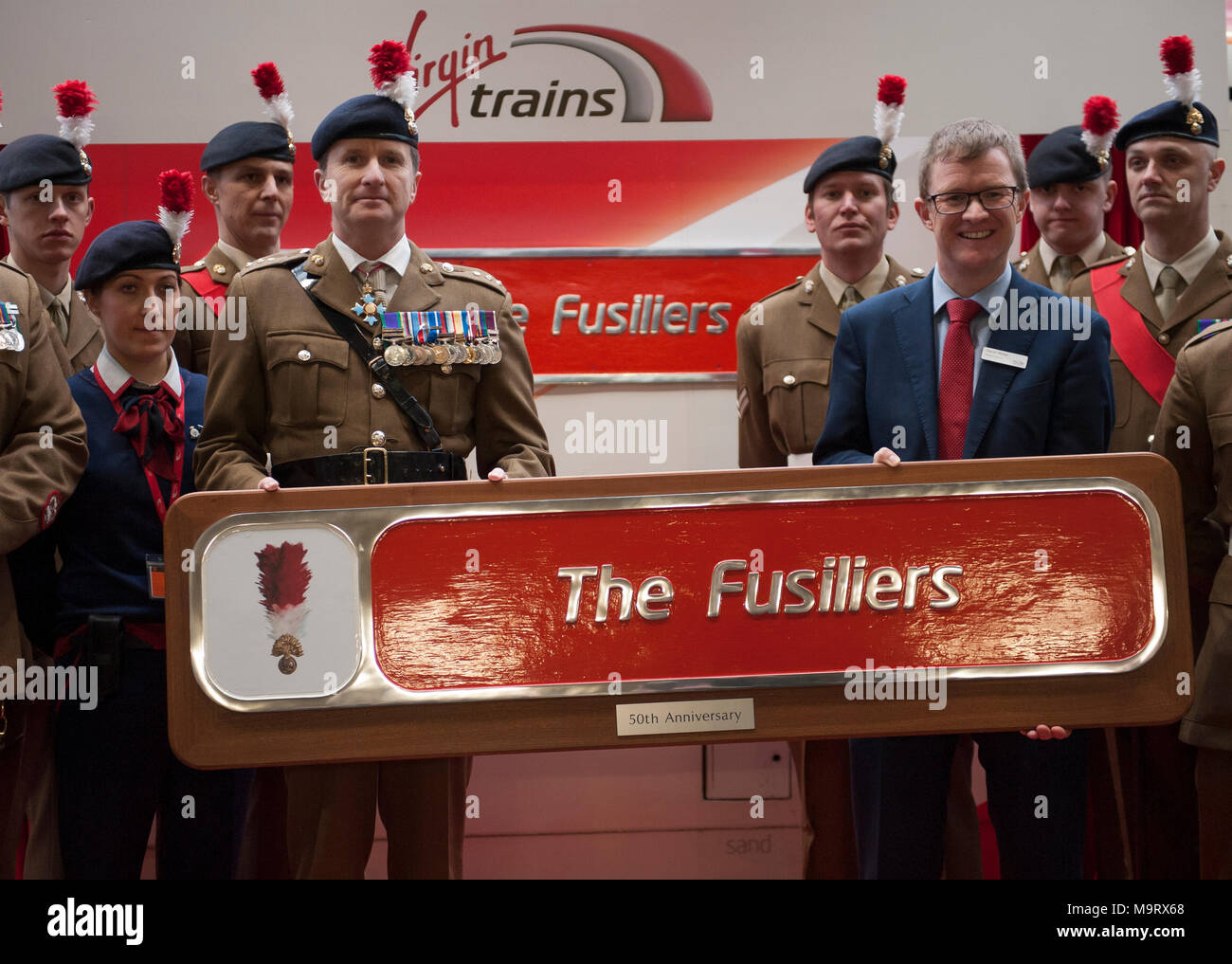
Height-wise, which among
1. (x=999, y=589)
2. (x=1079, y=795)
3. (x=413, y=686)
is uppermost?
(x=999, y=589)

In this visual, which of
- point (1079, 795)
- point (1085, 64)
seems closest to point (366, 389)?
point (1079, 795)

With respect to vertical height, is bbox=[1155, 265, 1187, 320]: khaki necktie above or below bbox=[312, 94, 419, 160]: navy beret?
below

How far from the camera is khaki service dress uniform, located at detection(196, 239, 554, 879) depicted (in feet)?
7.43

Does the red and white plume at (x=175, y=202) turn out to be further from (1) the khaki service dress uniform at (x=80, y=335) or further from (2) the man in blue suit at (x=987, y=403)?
(2) the man in blue suit at (x=987, y=403)

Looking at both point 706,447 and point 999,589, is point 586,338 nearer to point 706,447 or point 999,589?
point 706,447

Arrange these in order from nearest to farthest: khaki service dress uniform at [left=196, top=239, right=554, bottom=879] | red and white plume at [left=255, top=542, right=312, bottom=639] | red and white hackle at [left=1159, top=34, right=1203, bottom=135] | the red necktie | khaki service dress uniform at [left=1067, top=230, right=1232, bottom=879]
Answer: red and white plume at [left=255, top=542, right=312, bottom=639] → khaki service dress uniform at [left=196, top=239, right=554, bottom=879] → the red necktie → khaki service dress uniform at [left=1067, top=230, right=1232, bottom=879] → red and white hackle at [left=1159, top=34, right=1203, bottom=135]

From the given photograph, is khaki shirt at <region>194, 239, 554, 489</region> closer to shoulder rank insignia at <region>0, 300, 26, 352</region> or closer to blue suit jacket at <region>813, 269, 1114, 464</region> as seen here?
shoulder rank insignia at <region>0, 300, 26, 352</region>

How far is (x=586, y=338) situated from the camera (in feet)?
12.1

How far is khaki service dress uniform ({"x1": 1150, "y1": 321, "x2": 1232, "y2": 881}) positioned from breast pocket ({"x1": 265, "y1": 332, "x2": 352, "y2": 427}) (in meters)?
1.71

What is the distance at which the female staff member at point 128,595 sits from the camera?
258cm

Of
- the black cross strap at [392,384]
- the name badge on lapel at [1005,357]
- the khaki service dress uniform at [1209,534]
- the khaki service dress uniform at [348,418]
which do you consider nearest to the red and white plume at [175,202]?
the khaki service dress uniform at [348,418]

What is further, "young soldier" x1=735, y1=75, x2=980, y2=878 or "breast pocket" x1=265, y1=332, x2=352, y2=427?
"young soldier" x1=735, y1=75, x2=980, y2=878

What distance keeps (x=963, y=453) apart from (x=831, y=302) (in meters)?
1.19

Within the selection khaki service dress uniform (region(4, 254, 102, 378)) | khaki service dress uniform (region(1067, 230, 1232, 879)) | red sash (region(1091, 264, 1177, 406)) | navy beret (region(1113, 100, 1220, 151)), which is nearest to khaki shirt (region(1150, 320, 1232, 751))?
khaki service dress uniform (region(1067, 230, 1232, 879))
